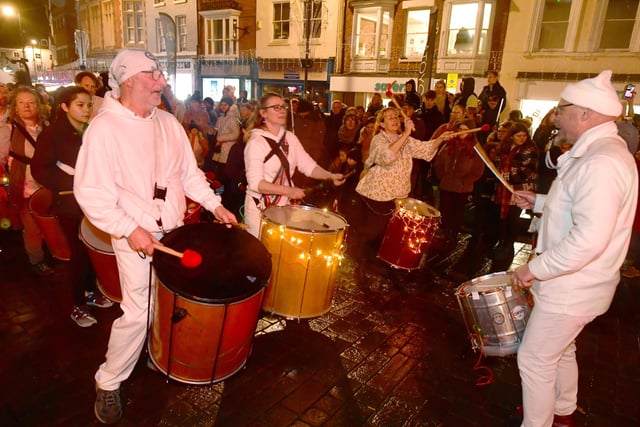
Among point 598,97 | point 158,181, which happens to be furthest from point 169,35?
point 598,97

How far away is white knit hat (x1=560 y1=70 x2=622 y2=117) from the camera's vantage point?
231 centimetres

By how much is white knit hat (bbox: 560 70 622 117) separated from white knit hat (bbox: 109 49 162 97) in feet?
8.03

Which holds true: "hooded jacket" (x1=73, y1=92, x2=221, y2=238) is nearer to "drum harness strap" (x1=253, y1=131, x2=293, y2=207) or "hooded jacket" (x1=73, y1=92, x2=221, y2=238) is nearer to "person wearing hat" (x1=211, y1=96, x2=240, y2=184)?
"drum harness strap" (x1=253, y1=131, x2=293, y2=207)

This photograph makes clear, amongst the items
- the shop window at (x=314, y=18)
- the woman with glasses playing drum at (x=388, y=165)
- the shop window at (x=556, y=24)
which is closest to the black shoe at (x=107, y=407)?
the woman with glasses playing drum at (x=388, y=165)

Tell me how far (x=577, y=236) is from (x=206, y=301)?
210cm

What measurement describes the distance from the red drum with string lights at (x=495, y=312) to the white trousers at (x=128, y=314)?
235 cm

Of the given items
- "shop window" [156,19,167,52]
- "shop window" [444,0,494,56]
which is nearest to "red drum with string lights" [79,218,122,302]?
"shop window" [444,0,494,56]

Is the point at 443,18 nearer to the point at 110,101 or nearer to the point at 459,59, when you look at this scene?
the point at 459,59

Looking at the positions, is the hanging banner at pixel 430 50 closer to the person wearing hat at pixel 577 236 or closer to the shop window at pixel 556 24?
the shop window at pixel 556 24

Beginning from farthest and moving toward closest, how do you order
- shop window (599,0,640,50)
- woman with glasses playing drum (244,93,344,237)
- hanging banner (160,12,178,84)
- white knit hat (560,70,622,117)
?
hanging banner (160,12,178,84) < shop window (599,0,640,50) < woman with glasses playing drum (244,93,344,237) < white knit hat (560,70,622,117)

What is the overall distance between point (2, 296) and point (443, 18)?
1835 cm

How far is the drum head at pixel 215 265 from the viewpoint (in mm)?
2615

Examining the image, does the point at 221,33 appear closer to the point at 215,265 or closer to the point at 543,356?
the point at 215,265

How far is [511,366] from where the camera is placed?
3.76 meters
